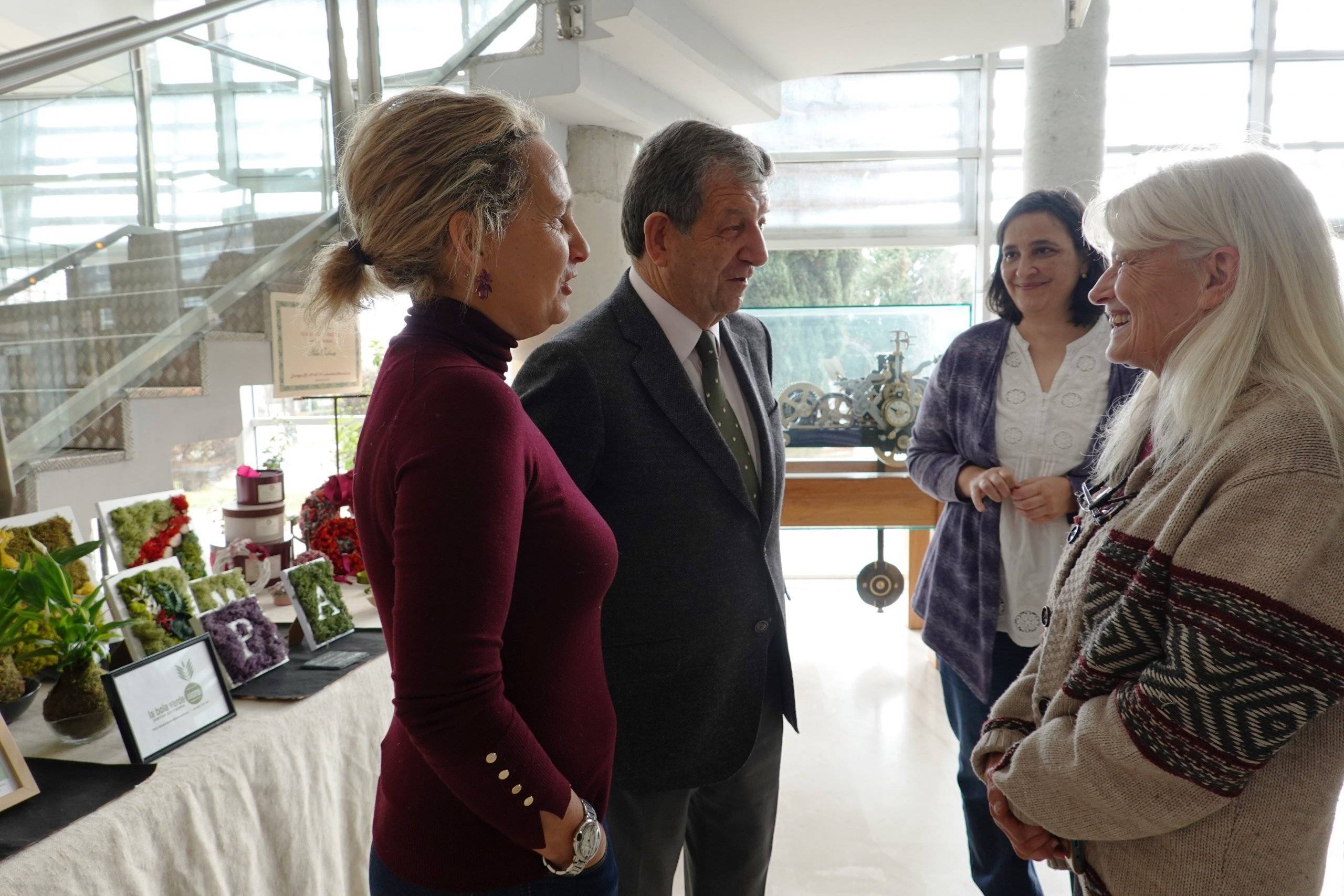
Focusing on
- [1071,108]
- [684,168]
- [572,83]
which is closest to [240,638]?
[684,168]

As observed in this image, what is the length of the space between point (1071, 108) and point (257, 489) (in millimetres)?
4484

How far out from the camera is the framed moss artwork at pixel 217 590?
162cm

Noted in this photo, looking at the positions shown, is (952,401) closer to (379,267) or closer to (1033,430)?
(1033,430)

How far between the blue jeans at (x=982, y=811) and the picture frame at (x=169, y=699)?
4.86ft

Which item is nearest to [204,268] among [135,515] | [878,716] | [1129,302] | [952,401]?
[135,515]

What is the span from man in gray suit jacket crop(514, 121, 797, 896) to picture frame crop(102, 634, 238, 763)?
66cm

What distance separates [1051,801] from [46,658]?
1.42 meters

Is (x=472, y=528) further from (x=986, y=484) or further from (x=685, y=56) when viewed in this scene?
(x=685, y=56)

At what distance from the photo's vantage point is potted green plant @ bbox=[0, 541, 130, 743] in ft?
4.34

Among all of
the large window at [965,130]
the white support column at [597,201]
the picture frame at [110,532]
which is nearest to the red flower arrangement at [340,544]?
the picture frame at [110,532]

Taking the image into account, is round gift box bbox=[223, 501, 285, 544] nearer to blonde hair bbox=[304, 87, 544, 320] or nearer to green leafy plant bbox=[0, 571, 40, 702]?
green leafy plant bbox=[0, 571, 40, 702]

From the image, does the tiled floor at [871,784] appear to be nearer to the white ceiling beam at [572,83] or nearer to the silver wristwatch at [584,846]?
the silver wristwatch at [584,846]

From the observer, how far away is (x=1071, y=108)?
4.76 meters

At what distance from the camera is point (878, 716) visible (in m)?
3.64
